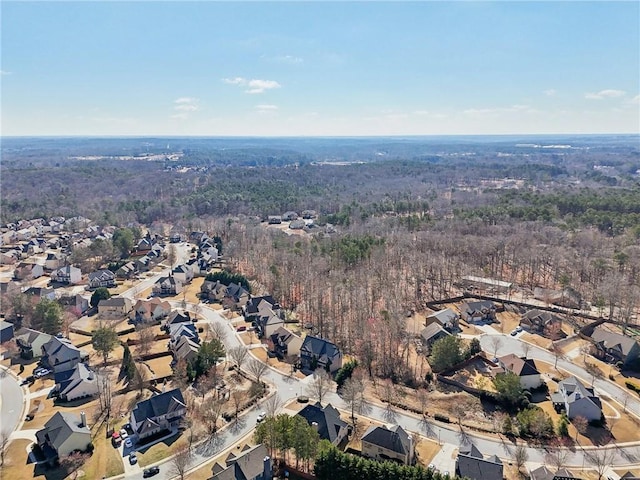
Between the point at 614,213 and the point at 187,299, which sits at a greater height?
the point at 614,213

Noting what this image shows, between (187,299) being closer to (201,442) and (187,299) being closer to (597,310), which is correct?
(201,442)

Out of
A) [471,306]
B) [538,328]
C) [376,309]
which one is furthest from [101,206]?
[538,328]

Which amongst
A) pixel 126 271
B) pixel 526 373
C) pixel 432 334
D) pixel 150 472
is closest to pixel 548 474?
pixel 526 373

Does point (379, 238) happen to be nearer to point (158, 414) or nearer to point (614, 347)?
point (614, 347)

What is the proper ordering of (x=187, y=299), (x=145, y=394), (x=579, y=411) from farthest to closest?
(x=187, y=299) → (x=145, y=394) → (x=579, y=411)

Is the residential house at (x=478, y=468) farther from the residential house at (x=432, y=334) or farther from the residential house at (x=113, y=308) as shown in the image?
the residential house at (x=113, y=308)

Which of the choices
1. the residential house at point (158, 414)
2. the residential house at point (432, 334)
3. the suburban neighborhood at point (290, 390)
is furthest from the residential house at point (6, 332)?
the residential house at point (432, 334)

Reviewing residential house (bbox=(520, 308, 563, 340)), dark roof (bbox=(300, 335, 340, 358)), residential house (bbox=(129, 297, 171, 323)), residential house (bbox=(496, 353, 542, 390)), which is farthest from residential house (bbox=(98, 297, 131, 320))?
residential house (bbox=(520, 308, 563, 340))
